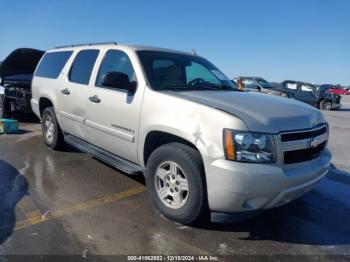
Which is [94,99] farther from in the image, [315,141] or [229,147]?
[315,141]

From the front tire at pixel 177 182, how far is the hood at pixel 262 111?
1.79 ft

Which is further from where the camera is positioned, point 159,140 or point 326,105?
point 326,105

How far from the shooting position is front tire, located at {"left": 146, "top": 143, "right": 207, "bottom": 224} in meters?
3.22

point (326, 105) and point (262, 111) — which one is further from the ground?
point (262, 111)

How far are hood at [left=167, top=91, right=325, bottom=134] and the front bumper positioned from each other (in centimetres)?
36

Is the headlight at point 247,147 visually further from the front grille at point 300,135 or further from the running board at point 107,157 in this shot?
the running board at point 107,157

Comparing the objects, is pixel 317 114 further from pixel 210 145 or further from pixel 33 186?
pixel 33 186

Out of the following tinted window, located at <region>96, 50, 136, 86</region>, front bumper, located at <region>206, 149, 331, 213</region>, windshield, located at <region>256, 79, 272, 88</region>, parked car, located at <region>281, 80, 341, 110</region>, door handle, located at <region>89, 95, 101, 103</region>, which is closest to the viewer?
front bumper, located at <region>206, 149, 331, 213</region>

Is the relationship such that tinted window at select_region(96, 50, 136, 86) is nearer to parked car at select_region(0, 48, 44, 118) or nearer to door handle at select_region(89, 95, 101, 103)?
door handle at select_region(89, 95, 101, 103)

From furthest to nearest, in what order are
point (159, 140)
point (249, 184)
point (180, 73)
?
point (180, 73) < point (159, 140) < point (249, 184)

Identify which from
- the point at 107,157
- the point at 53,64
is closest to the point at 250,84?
the point at 53,64

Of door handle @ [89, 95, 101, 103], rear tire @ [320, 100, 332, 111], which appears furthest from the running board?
rear tire @ [320, 100, 332, 111]

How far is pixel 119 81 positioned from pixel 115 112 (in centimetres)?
46

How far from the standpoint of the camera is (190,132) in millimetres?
3207
